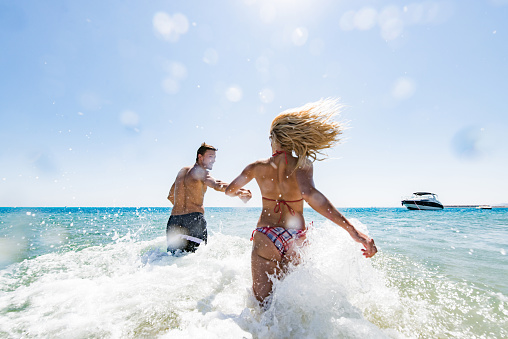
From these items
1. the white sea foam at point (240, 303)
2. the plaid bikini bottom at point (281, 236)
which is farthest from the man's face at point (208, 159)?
the plaid bikini bottom at point (281, 236)

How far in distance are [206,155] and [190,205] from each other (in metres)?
1.11

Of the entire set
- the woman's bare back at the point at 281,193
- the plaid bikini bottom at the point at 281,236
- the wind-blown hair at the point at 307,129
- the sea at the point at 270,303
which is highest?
the wind-blown hair at the point at 307,129

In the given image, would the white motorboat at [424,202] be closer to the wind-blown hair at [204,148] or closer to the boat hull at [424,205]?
the boat hull at [424,205]

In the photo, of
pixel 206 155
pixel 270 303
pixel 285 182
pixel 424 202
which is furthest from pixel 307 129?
pixel 424 202

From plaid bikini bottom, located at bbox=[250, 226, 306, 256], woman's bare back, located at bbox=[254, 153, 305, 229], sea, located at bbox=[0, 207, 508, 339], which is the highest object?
woman's bare back, located at bbox=[254, 153, 305, 229]

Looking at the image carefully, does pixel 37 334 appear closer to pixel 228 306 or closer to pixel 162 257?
pixel 228 306

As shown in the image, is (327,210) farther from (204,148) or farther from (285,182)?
(204,148)

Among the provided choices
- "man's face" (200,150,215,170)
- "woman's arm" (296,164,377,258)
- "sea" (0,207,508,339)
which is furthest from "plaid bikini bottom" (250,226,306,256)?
"man's face" (200,150,215,170)

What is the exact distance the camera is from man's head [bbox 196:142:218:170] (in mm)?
5104

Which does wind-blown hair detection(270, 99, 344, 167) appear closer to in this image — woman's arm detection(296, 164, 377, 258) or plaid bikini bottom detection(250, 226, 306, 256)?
woman's arm detection(296, 164, 377, 258)

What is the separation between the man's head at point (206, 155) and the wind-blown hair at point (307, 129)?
7.98ft

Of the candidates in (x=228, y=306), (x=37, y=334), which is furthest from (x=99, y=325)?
(x=228, y=306)

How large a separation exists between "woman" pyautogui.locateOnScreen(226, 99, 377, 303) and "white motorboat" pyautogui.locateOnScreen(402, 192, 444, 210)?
2290 inches

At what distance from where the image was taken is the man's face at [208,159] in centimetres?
511
